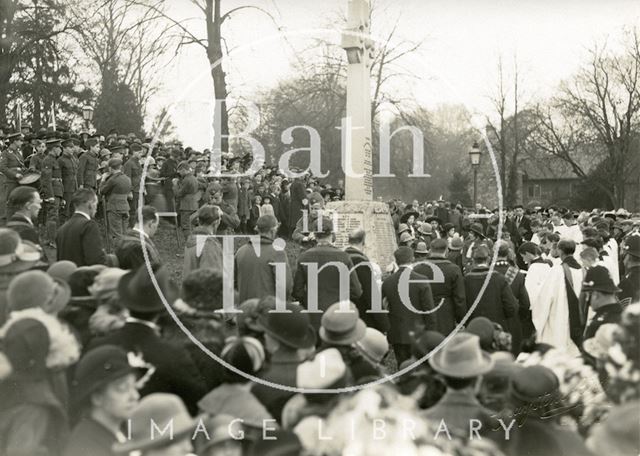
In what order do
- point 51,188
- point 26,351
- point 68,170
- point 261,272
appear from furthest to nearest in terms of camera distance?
point 68,170, point 51,188, point 261,272, point 26,351

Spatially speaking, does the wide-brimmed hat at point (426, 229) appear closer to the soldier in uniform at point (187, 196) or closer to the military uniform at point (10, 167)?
the soldier in uniform at point (187, 196)

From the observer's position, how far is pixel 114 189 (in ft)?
31.3

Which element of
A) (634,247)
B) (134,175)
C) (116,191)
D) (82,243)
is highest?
(134,175)

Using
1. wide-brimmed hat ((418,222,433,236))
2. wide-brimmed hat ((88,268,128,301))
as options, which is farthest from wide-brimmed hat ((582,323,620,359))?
wide-brimmed hat ((418,222,433,236))

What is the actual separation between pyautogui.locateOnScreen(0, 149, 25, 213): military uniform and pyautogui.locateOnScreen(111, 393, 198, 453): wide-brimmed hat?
843 cm

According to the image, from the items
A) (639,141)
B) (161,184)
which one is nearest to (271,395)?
(161,184)

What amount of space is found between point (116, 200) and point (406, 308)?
5.49 meters

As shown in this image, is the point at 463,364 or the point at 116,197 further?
the point at 116,197

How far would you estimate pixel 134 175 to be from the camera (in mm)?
11953

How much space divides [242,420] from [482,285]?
11.7 feet

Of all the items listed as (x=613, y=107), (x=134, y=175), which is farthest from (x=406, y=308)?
(x=613, y=107)

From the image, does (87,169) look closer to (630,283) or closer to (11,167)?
(11,167)

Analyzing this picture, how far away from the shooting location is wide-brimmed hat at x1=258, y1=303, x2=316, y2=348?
11.3 feet

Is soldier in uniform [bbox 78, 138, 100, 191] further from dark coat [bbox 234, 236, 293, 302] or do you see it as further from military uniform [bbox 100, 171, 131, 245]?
dark coat [bbox 234, 236, 293, 302]
